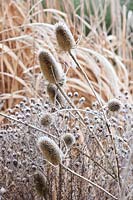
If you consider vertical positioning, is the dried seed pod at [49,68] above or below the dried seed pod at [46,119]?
above

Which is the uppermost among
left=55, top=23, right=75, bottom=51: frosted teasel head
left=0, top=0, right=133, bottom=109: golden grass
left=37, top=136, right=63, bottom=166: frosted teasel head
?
left=0, top=0, right=133, bottom=109: golden grass

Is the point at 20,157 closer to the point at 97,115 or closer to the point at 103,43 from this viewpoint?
the point at 97,115

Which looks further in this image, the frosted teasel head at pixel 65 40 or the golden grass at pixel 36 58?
the golden grass at pixel 36 58

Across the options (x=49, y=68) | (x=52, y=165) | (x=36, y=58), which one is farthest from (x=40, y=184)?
(x=36, y=58)

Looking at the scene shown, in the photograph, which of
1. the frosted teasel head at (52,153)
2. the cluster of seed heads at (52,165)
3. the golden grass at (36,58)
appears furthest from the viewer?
the golden grass at (36,58)

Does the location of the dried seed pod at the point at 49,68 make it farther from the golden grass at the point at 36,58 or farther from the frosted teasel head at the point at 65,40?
the golden grass at the point at 36,58

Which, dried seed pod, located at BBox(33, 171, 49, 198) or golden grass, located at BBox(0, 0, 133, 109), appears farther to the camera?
golden grass, located at BBox(0, 0, 133, 109)

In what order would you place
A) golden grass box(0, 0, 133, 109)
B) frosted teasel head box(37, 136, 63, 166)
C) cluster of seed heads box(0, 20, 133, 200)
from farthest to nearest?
1. golden grass box(0, 0, 133, 109)
2. cluster of seed heads box(0, 20, 133, 200)
3. frosted teasel head box(37, 136, 63, 166)

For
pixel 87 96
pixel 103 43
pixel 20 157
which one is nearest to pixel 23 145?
pixel 20 157

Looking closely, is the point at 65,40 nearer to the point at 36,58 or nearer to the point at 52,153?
the point at 52,153

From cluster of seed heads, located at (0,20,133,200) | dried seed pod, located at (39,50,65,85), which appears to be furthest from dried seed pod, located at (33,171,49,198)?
dried seed pod, located at (39,50,65,85)

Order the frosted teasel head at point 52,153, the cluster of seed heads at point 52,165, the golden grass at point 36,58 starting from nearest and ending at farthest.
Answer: the frosted teasel head at point 52,153
the cluster of seed heads at point 52,165
the golden grass at point 36,58

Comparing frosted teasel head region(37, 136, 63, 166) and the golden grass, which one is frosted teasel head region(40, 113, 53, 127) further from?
the golden grass

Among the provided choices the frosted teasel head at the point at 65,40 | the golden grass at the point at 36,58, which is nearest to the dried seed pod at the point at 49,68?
the frosted teasel head at the point at 65,40
